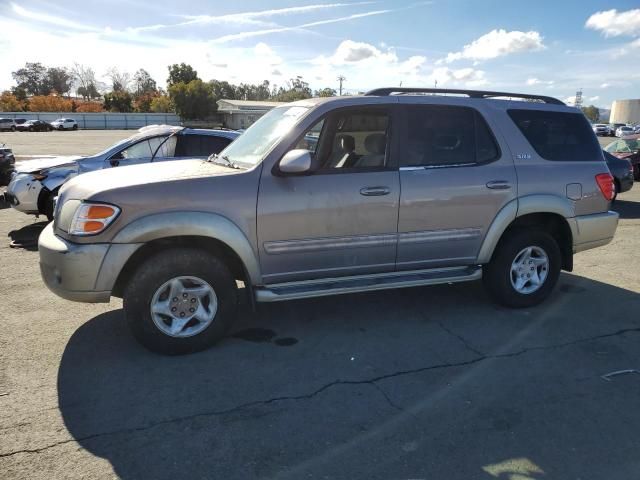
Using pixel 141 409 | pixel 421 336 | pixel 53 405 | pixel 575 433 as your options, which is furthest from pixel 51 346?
pixel 575 433

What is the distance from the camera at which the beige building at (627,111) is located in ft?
361

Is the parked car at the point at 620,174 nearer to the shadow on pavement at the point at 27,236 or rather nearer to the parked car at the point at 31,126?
the shadow on pavement at the point at 27,236

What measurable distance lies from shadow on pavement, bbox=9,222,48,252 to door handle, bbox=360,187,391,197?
5262 mm

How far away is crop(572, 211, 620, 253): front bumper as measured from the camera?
205 inches

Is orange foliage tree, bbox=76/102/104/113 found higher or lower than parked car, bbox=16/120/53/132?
higher

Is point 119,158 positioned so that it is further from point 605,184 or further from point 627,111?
point 627,111

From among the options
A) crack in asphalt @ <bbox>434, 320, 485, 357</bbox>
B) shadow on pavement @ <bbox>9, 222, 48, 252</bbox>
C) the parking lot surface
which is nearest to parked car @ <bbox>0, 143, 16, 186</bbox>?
shadow on pavement @ <bbox>9, 222, 48, 252</bbox>

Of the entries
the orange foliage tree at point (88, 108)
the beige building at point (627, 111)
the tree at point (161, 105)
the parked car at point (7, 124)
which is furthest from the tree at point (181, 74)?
the beige building at point (627, 111)

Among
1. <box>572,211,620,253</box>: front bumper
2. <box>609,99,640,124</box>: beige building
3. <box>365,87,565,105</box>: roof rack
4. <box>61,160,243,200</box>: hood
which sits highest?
<box>609,99,640,124</box>: beige building

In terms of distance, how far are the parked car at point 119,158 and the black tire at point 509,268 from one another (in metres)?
5.02

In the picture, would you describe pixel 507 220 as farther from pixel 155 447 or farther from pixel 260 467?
pixel 155 447

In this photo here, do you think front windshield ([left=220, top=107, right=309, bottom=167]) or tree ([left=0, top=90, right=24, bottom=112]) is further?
tree ([left=0, top=90, right=24, bottom=112])

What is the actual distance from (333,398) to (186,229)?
1.65 meters

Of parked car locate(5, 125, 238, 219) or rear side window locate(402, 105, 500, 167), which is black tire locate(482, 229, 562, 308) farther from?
parked car locate(5, 125, 238, 219)
